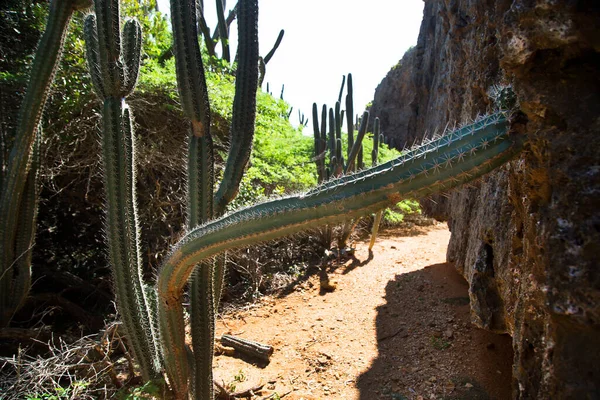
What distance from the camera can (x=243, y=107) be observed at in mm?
3188

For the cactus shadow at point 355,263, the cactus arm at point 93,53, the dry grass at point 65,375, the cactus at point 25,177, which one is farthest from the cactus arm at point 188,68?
the cactus shadow at point 355,263

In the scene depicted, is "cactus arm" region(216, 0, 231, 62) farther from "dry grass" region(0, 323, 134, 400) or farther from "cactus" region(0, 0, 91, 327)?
"dry grass" region(0, 323, 134, 400)

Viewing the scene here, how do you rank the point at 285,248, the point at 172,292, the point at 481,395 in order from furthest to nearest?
the point at 285,248 → the point at 481,395 → the point at 172,292

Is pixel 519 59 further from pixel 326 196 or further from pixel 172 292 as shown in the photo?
pixel 172 292

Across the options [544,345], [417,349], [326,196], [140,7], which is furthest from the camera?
[140,7]

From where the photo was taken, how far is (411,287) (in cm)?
529

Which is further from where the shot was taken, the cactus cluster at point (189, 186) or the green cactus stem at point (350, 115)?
the green cactus stem at point (350, 115)

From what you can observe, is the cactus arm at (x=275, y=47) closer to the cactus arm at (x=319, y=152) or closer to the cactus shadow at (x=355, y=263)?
the cactus arm at (x=319, y=152)

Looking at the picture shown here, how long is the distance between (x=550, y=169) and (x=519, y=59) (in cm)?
42

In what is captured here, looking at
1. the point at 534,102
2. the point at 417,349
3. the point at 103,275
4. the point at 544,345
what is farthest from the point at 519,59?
the point at 103,275

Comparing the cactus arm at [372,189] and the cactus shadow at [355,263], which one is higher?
the cactus arm at [372,189]

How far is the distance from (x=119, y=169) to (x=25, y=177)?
5.48ft

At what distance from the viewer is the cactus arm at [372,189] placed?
60.5 inches

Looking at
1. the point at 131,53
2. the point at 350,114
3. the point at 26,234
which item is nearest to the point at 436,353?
the point at 131,53
